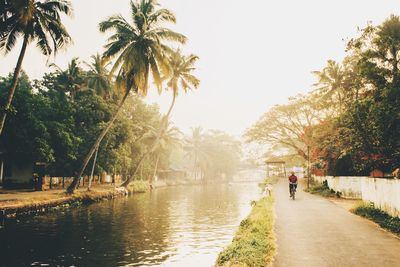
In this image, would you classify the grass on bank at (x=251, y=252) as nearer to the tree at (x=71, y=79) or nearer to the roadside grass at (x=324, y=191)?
the roadside grass at (x=324, y=191)

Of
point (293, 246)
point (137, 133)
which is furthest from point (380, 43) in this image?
point (137, 133)

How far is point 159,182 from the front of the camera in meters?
65.4

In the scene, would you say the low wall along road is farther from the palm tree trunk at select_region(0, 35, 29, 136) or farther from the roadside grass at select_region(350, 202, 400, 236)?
the palm tree trunk at select_region(0, 35, 29, 136)

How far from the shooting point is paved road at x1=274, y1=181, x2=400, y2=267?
8312 millimetres

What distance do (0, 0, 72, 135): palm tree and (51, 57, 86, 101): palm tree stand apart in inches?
692

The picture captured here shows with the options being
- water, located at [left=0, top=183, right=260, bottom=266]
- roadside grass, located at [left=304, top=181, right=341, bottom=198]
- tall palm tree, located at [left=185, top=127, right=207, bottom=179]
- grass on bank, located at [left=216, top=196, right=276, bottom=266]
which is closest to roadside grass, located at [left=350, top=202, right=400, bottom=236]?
grass on bank, located at [left=216, top=196, right=276, bottom=266]

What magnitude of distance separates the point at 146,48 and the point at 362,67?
16387mm

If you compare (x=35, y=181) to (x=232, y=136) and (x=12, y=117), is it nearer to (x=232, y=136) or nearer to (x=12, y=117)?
(x=12, y=117)

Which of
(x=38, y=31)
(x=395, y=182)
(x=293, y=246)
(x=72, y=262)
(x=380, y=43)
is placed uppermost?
(x=38, y=31)

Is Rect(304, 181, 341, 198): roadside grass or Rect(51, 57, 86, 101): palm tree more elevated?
Rect(51, 57, 86, 101): palm tree

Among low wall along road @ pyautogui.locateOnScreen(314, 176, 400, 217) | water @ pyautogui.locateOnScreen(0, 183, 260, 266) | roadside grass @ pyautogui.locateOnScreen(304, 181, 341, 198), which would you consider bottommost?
water @ pyautogui.locateOnScreen(0, 183, 260, 266)

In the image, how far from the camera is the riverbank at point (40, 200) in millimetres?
20469

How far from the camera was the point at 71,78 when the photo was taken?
40969 mm

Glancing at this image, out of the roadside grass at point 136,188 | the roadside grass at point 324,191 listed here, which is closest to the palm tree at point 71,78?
the roadside grass at point 136,188
